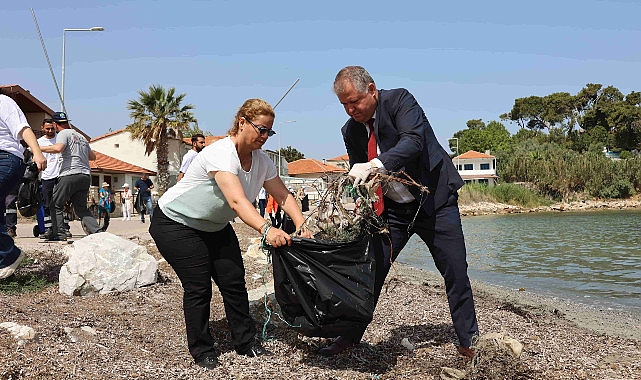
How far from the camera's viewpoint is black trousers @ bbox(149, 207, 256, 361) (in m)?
4.18

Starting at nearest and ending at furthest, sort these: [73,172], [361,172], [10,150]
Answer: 1. [361,172]
2. [10,150]
3. [73,172]

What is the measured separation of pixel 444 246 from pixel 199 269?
1.72 meters

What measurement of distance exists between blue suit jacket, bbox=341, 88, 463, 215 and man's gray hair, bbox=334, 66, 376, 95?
22 centimetres

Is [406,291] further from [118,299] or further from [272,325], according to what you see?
[118,299]

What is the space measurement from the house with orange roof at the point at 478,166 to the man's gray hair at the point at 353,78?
8732 cm

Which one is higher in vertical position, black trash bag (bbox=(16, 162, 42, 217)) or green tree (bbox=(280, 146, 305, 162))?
green tree (bbox=(280, 146, 305, 162))

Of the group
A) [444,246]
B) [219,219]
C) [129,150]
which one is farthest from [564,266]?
[129,150]

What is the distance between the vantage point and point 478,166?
91.1 metres

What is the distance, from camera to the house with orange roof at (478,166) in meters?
89.3

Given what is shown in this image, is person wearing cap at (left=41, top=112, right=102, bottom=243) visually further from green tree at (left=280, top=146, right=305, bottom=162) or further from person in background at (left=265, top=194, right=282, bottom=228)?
green tree at (left=280, top=146, right=305, bottom=162)

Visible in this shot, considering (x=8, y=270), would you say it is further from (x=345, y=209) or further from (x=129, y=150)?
(x=129, y=150)

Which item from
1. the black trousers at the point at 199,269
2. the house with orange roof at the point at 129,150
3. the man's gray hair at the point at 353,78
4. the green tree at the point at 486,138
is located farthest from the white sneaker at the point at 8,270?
the green tree at the point at 486,138

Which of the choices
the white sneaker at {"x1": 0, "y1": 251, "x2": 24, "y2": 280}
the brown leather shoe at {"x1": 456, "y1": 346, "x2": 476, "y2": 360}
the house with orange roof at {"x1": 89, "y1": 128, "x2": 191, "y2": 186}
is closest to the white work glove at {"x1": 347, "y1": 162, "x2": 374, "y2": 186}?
the brown leather shoe at {"x1": 456, "y1": 346, "x2": 476, "y2": 360}

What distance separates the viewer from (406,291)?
787 centimetres
